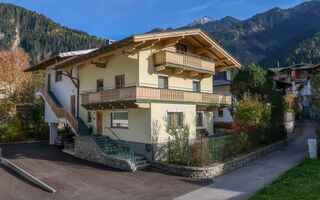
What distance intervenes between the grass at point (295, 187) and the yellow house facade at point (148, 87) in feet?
25.1

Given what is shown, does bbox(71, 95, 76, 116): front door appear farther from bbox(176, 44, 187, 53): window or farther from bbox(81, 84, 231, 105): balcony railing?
bbox(176, 44, 187, 53): window

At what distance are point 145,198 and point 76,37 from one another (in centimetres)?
11680

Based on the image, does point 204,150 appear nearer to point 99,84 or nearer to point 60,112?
point 99,84

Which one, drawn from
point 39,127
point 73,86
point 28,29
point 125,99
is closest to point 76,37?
point 28,29

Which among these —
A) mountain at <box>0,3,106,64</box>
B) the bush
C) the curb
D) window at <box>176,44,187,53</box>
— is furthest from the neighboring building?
mountain at <box>0,3,106,64</box>

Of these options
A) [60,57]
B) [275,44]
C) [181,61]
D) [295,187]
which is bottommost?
[295,187]

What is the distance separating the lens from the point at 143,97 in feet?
47.8

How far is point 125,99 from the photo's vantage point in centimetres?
1486

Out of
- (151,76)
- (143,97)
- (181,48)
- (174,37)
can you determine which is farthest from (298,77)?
(143,97)

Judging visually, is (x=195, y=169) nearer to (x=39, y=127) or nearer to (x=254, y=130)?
(x=254, y=130)

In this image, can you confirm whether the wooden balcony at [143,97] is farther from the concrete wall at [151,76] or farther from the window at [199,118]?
the window at [199,118]

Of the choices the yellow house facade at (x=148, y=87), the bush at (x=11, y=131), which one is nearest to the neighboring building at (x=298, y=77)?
the yellow house facade at (x=148, y=87)

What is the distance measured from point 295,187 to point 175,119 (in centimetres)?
927

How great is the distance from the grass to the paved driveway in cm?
329
